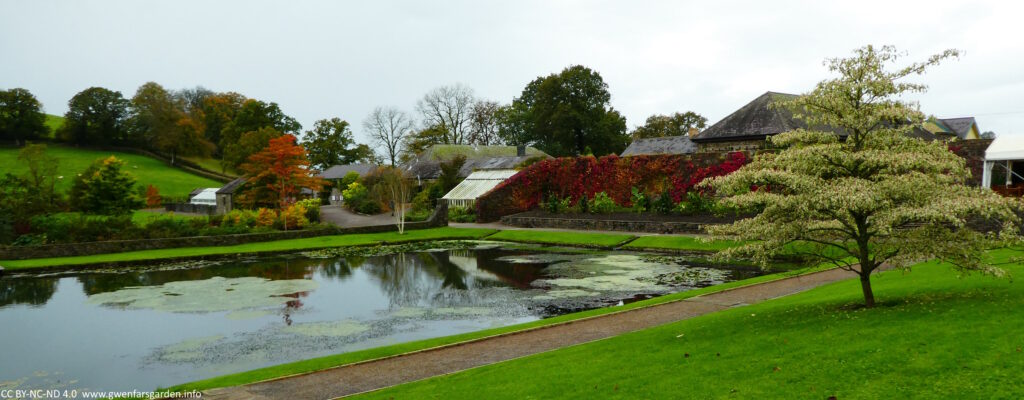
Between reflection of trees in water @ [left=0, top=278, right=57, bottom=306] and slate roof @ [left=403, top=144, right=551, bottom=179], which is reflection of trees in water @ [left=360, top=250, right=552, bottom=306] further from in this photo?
slate roof @ [left=403, top=144, right=551, bottom=179]

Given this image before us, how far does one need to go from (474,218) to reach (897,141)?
37055mm

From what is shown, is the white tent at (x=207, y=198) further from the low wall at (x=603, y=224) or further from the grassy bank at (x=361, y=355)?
the grassy bank at (x=361, y=355)

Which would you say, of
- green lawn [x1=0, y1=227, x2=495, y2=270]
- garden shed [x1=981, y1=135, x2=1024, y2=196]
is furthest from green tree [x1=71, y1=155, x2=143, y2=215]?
garden shed [x1=981, y1=135, x2=1024, y2=196]

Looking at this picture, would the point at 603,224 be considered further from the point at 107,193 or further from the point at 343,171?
the point at 343,171

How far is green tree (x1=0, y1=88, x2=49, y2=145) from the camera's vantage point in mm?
78000

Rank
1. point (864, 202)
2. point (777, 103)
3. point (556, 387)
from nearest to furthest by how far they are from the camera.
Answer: point (556, 387) < point (864, 202) < point (777, 103)

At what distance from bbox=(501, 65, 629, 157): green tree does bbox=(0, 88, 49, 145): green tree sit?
67.6m

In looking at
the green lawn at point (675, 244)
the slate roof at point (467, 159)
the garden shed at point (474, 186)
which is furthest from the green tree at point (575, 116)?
the green lawn at point (675, 244)

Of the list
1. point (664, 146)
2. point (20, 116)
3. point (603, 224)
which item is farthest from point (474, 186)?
point (20, 116)

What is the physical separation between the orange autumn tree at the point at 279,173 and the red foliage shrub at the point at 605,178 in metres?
13.0

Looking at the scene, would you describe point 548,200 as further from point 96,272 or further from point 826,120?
point 826,120

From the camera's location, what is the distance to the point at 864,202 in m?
8.47

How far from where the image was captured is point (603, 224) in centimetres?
3538

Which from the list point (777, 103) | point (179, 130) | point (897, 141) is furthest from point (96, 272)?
point (179, 130)
